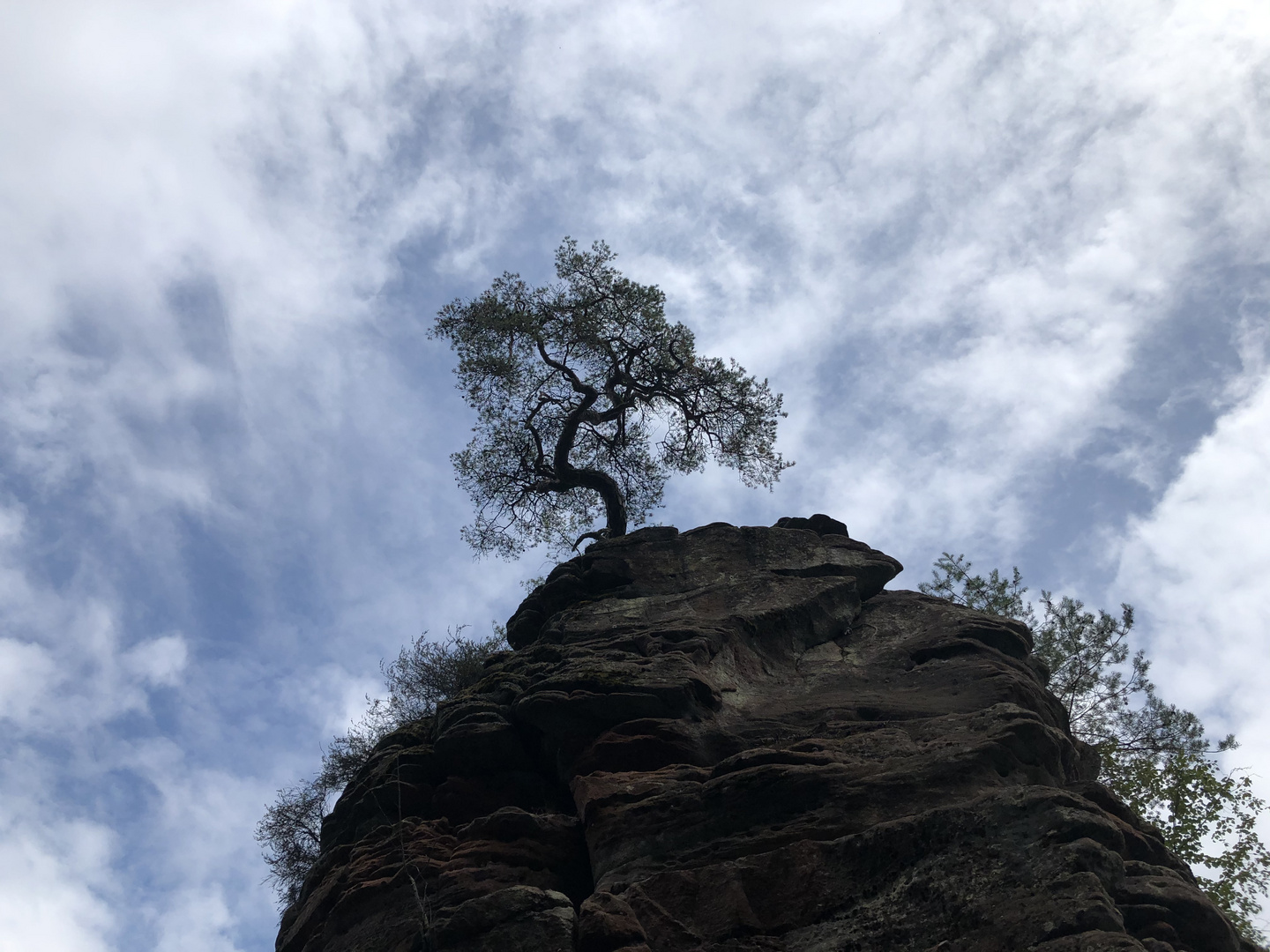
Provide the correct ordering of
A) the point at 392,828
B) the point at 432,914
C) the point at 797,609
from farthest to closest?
the point at 797,609 < the point at 392,828 < the point at 432,914

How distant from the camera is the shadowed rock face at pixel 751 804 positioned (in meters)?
10.3

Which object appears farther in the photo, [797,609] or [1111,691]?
[1111,691]

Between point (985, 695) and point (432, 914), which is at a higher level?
point (985, 695)

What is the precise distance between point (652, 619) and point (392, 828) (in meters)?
5.63

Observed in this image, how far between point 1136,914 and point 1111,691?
18073mm

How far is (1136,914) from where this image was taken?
391 inches

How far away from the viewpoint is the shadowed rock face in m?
10.3

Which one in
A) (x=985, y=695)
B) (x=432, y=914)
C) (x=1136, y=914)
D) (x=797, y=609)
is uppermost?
(x=797, y=609)

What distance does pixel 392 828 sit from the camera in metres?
14.1

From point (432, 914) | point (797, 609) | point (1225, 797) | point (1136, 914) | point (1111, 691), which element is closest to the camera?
point (1136, 914)

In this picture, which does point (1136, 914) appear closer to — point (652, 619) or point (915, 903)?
point (915, 903)

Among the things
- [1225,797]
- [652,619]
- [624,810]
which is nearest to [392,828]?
[624,810]

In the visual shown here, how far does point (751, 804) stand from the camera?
12.1 m

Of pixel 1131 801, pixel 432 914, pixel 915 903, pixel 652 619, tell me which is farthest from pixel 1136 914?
pixel 1131 801
